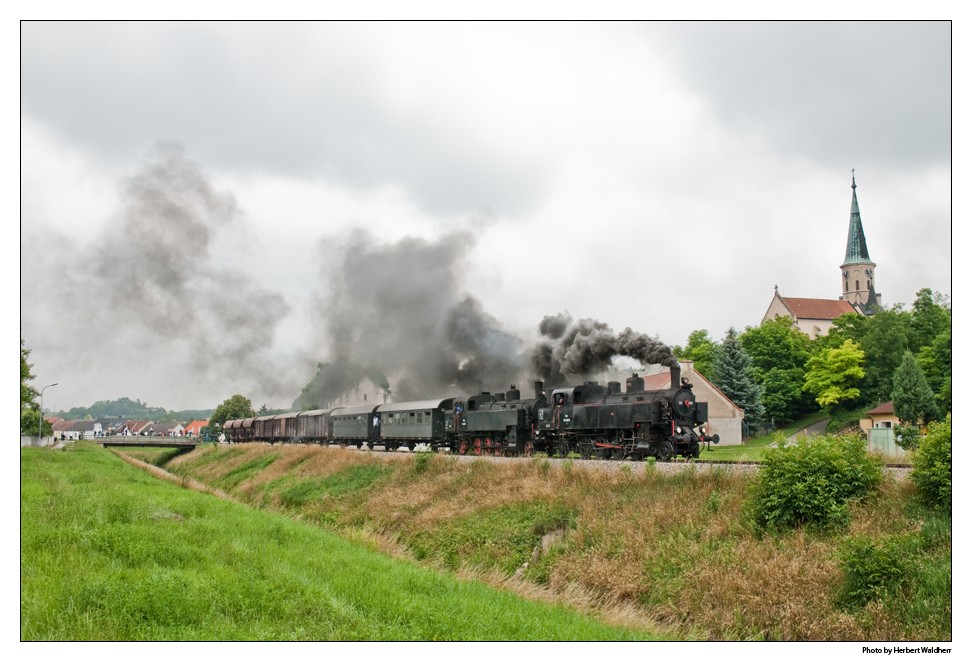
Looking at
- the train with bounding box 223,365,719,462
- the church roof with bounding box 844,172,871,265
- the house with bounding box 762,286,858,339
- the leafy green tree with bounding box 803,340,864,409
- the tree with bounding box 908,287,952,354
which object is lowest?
the train with bounding box 223,365,719,462

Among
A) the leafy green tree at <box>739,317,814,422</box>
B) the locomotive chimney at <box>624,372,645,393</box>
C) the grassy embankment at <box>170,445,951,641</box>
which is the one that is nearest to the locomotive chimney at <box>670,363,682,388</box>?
the locomotive chimney at <box>624,372,645,393</box>

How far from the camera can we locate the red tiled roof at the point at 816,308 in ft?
324

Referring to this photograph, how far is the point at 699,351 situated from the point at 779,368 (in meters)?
8.46

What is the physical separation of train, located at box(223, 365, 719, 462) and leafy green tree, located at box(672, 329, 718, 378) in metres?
34.3

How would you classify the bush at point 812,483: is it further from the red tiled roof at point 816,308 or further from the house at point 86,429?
the red tiled roof at point 816,308

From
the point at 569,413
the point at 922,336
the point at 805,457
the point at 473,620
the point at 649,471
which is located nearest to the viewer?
the point at 473,620

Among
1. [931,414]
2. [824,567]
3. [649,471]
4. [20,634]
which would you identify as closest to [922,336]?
[931,414]

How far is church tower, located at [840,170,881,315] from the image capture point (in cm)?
10762

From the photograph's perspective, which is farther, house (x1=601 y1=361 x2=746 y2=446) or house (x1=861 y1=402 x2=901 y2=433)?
house (x1=861 y1=402 x2=901 y2=433)

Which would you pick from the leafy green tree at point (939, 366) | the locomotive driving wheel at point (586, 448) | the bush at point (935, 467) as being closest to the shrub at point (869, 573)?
the bush at point (935, 467)

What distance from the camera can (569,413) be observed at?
2672 cm

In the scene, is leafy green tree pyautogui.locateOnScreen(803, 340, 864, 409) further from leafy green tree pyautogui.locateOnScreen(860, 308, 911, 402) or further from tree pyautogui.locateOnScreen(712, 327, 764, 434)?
tree pyautogui.locateOnScreen(712, 327, 764, 434)

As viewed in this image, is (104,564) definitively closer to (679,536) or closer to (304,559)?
(304,559)

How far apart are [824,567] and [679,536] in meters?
3.31
